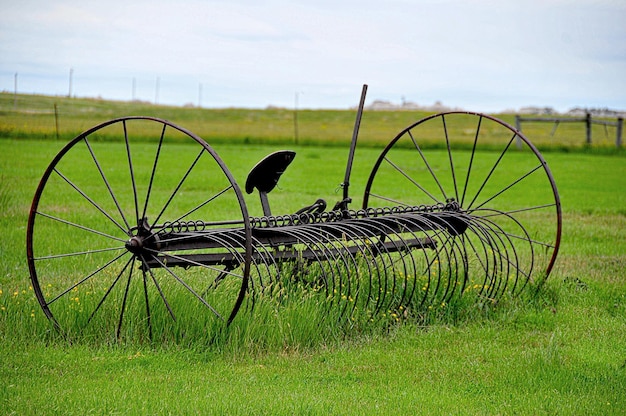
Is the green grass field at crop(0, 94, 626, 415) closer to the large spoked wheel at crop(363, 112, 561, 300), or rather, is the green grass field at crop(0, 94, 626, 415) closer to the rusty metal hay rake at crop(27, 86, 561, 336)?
the rusty metal hay rake at crop(27, 86, 561, 336)

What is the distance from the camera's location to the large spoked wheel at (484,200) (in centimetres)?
666

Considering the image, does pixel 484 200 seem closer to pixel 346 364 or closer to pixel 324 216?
pixel 324 216

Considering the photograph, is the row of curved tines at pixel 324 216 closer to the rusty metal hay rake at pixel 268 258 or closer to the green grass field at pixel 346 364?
the rusty metal hay rake at pixel 268 258

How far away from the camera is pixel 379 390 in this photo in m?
4.64

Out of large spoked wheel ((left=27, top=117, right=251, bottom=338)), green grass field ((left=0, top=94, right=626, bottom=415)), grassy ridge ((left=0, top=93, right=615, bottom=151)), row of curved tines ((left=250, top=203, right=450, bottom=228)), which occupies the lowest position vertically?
green grass field ((left=0, top=94, right=626, bottom=415))

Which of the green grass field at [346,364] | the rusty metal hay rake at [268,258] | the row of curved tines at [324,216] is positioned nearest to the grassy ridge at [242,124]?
the rusty metal hay rake at [268,258]

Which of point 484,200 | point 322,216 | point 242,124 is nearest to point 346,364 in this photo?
point 322,216

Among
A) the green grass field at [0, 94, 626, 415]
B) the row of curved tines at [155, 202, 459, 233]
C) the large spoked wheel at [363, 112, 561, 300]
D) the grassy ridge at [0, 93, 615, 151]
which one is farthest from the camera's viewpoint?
the grassy ridge at [0, 93, 615, 151]

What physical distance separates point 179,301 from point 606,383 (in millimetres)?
2988

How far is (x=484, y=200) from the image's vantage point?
48.3 ft

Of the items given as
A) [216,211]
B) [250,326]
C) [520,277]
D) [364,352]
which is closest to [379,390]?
[364,352]

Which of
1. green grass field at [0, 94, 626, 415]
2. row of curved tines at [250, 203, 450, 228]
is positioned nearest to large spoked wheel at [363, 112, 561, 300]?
row of curved tines at [250, 203, 450, 228]

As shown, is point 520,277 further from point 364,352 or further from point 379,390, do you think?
point 379,390

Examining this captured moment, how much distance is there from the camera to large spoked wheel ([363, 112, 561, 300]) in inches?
262
